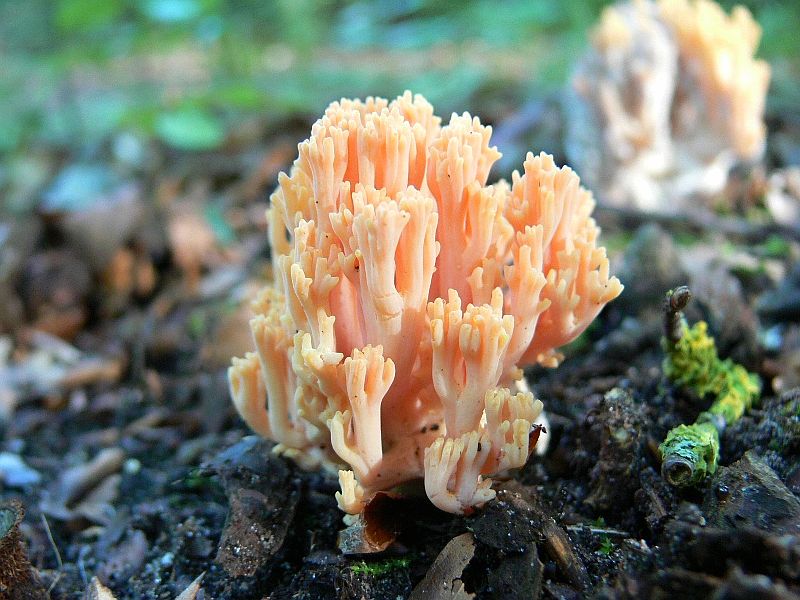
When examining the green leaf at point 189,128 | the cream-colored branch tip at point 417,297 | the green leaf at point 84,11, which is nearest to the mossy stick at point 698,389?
the cream-colored branch tip at point 417,297

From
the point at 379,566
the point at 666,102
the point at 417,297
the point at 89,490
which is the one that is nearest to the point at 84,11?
the point at 89,490

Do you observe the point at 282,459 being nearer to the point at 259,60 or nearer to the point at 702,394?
the point at 702,394

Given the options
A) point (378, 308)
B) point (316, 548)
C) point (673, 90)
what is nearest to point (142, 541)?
point (316, 548)

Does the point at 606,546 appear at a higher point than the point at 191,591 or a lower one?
higher

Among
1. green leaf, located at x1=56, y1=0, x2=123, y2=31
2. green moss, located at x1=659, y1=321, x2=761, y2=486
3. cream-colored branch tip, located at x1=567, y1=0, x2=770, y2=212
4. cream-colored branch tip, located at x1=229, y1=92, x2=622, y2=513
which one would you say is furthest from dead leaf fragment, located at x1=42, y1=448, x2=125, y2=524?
green leaf, located at x1=56, y1=0, x2=123, y2=31

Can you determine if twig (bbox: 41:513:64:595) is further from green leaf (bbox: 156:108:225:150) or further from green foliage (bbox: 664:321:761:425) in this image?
green leaf (bbox: 156:108:225:150)

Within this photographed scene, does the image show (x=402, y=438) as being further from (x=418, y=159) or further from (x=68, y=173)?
(x=68, y=173)
